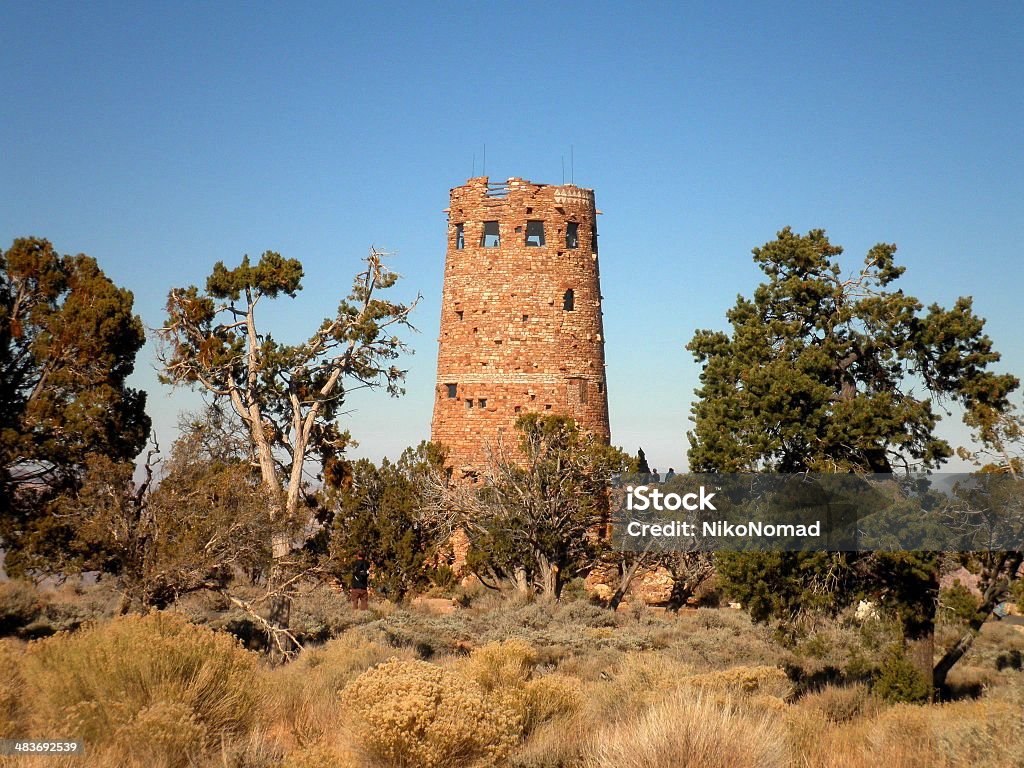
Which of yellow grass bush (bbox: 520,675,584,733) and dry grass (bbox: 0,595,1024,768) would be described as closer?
dry grass (bbox: 0,595,1024,768)

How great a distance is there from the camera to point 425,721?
29.7 ft

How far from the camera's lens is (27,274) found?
2144 cm

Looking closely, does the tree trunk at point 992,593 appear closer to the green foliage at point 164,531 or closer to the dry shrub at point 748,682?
the dry shrub at point 748,682

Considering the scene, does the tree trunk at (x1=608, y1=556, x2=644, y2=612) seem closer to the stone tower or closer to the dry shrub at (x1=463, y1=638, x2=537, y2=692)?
the stone tower

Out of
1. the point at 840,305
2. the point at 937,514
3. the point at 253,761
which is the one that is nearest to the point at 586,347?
the point at 840,305

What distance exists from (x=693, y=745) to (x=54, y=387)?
16.3m

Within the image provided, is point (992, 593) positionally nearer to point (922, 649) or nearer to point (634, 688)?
point (922, 649)

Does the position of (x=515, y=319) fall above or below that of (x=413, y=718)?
above

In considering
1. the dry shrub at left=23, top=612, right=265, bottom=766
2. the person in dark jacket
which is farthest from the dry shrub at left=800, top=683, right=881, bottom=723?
the person in dark jacket

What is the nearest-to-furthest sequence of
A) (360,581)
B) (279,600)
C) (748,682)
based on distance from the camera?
(748,682) < (279,600) < (360,581)

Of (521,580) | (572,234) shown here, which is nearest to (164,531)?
(521,580)

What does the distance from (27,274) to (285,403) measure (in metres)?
5.95

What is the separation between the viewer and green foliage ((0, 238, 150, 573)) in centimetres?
1978

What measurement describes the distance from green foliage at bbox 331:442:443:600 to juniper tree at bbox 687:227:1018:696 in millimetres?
16041
